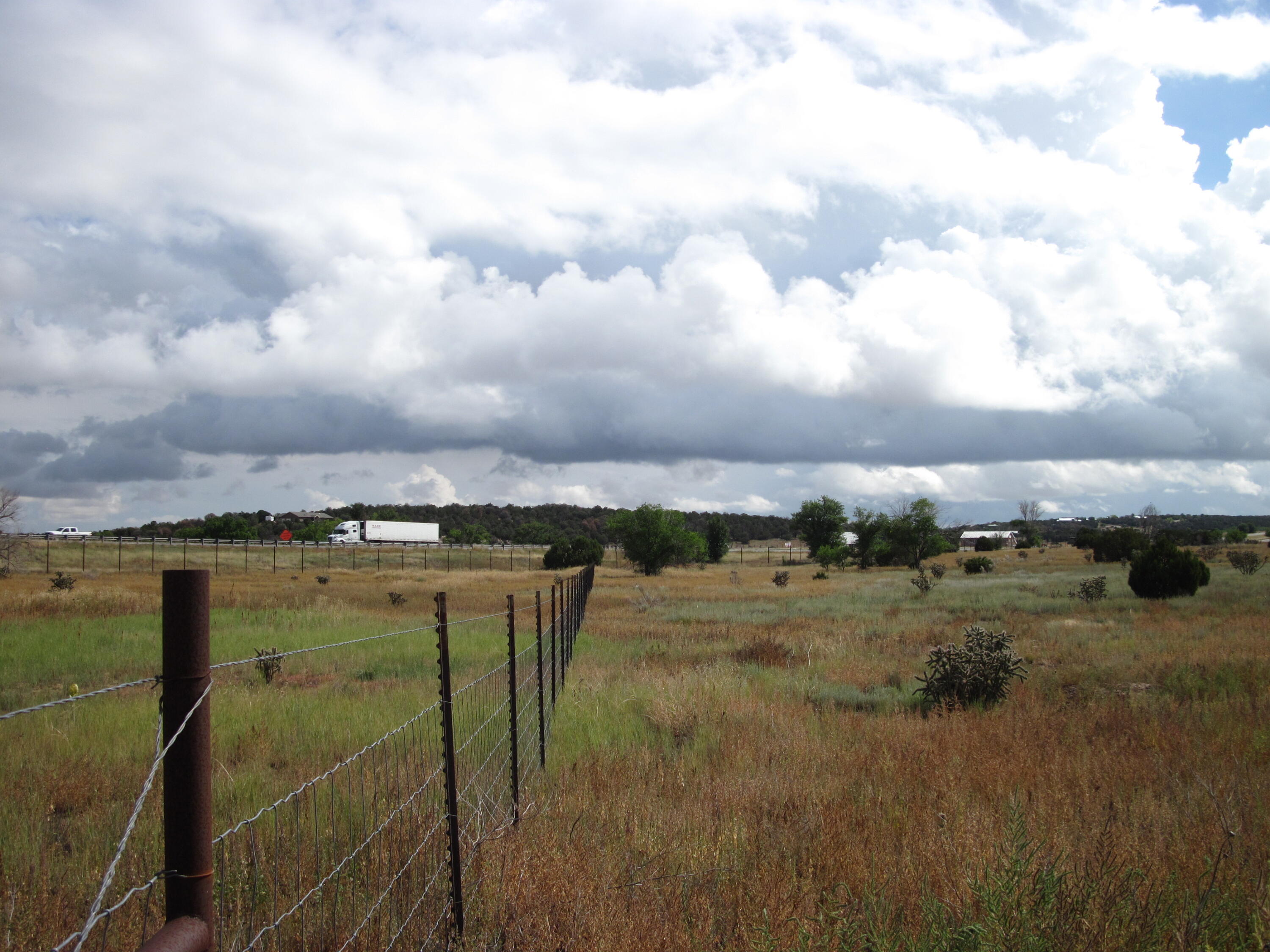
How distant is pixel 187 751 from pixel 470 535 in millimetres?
148749

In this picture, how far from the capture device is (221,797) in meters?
7.02

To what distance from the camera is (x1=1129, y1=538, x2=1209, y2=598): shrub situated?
27266 millimetres

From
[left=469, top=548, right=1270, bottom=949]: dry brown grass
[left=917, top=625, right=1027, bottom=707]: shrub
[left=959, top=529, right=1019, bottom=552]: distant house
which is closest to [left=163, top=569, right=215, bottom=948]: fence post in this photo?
[left=469, top=548, right=1270, bottom=949]: dry brown grass

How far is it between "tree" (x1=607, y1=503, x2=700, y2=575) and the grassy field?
5919cm

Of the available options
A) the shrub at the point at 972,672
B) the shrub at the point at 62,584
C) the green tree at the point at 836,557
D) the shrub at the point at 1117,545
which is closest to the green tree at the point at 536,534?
the green tree at the point at 836,557

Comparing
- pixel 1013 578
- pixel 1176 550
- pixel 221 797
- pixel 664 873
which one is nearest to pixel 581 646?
pixel 221 797

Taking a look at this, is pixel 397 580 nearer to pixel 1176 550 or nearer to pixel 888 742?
pixel 1176 550

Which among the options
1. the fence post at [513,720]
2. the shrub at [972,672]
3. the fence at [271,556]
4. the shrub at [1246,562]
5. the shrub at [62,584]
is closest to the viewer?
the fence post at [513,720]

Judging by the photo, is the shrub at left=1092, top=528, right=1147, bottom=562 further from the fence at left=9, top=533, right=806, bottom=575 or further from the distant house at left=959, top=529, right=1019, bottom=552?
the fence at left=9, top=533, right=806, bottom=575

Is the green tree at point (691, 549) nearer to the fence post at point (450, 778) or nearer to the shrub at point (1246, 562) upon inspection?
the shrub at point (1246, 562)

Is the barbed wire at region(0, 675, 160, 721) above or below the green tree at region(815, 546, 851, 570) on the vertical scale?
above

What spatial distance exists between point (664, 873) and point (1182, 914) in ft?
9.42

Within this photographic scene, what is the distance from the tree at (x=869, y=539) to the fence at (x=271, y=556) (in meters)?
12.6

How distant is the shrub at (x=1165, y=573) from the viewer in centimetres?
2727
